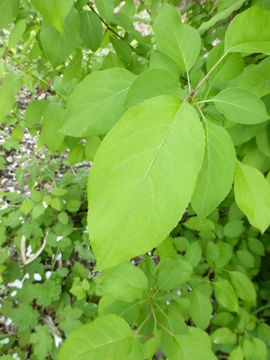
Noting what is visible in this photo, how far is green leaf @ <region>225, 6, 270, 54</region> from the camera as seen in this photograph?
50 cm

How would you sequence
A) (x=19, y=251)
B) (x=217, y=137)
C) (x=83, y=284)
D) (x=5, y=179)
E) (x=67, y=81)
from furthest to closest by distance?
(x=5, y=179) → (x=19, y=251) → (x=83, y=284) → (x=67, y=81) → (x=217, y=137)

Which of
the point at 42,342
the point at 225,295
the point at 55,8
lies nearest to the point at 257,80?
the point at 55,8

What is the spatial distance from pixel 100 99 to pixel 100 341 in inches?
24.0

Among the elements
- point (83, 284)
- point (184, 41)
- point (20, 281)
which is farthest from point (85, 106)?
point (20, 281)

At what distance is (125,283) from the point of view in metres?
0.97

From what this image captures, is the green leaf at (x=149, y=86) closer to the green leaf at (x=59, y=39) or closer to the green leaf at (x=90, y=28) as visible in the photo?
the green leaf at (x=59, y=39)

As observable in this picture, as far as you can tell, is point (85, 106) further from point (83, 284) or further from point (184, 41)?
point (83, 284)

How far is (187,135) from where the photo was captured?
0.37 m

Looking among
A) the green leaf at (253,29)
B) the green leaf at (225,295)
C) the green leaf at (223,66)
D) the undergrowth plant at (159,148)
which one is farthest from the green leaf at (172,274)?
the green leaf at (253,29)

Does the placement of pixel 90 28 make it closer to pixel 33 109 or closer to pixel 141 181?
pixel 33 109

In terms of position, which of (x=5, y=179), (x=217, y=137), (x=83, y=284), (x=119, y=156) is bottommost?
(x=83, y=284)

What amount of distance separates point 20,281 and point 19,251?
0.23 metres

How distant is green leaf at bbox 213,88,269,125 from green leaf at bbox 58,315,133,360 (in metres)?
0.62

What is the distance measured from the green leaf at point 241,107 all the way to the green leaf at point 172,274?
27.8 inches
